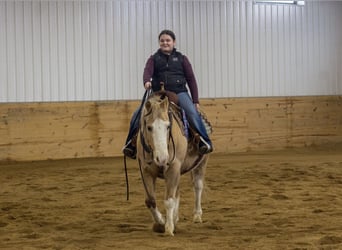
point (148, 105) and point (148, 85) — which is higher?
point (148, 85)

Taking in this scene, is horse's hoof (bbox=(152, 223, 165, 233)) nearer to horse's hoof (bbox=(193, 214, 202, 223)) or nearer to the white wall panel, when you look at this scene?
horse's hoof (bbox=(193, 214, 202, 223))

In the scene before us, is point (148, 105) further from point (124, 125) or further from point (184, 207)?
point (124, 125)

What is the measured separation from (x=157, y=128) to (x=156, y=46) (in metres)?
8.89

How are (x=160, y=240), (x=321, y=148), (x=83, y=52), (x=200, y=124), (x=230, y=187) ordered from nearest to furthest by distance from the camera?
(x=160, y=240) < (x=200, y=124) < (x=230, y=187) < (x=83, y=52) < (x=321, y=148)

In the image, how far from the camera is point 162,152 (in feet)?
16.8

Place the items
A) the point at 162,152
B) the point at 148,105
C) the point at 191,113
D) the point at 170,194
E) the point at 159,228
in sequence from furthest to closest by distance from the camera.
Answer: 1. the point at 191,113
2. the point at 159,228
3. the point at 170,194
4. the point at 148,105
5. the point at 162,152

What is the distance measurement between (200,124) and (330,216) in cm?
157

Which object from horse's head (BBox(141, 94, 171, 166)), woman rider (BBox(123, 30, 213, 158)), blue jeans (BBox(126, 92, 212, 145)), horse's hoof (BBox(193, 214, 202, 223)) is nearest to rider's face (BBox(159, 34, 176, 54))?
woman rider (BBox(123, 30, 213, 158))

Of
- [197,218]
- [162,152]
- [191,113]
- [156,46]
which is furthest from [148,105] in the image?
[156,46]

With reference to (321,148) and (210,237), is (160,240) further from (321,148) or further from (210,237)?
(321,148)

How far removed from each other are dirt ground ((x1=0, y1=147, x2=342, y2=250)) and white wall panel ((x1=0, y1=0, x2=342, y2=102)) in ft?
6.39

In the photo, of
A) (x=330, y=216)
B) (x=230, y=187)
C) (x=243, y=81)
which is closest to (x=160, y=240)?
(x=330, y=216)

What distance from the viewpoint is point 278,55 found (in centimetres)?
1489

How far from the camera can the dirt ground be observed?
5.42 metres
